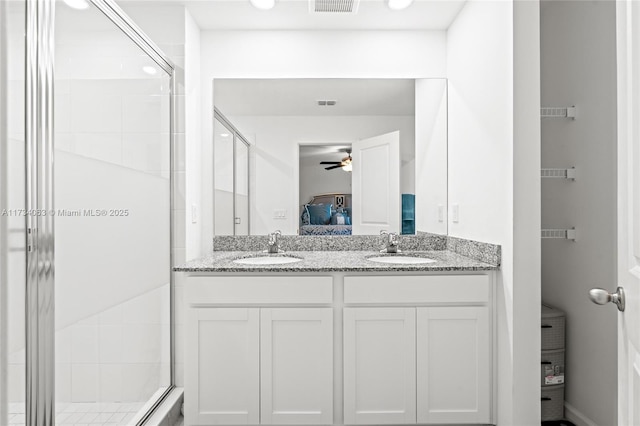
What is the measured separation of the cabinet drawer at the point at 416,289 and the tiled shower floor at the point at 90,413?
3.54 feet

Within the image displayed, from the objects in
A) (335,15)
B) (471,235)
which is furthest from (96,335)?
(335,15)

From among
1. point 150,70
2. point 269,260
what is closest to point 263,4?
point 150,70

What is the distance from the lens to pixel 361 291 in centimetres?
199

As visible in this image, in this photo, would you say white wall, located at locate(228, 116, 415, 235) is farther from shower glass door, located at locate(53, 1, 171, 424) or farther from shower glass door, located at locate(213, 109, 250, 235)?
shower glass door, located at locate(53, 1, 171, 424)

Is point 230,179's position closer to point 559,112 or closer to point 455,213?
point 455,213

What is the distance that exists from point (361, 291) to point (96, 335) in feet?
3.70

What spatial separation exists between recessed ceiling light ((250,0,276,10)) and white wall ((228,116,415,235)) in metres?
0.62

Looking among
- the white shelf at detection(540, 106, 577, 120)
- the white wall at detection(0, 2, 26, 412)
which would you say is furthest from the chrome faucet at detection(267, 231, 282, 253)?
the white shelf at detection(540, 106, 577, 120)

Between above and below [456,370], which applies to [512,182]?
above

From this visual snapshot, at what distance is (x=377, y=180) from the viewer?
8.45ft

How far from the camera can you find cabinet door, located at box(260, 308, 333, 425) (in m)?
1.98

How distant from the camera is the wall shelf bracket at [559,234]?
212 cm

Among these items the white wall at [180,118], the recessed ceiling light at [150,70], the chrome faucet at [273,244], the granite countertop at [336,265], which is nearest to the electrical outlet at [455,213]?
the granite countertop at [336,265]

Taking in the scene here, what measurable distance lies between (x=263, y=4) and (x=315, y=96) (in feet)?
1.93
